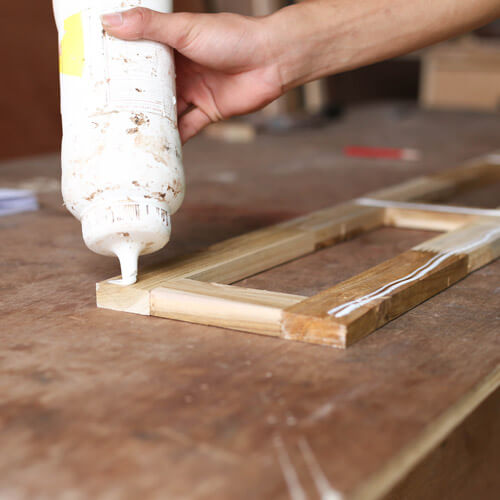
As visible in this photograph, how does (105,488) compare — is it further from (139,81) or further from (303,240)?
(303,240)

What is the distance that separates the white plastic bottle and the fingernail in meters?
→ 0.01

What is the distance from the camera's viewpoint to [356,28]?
3.88 ft

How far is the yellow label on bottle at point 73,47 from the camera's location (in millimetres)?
921

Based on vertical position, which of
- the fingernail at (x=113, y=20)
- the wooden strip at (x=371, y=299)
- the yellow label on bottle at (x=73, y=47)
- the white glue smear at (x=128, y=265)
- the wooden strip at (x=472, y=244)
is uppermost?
the fingernail at (x=113, y=20)

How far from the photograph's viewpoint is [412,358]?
79 centimetres

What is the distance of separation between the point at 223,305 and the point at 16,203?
0.94m

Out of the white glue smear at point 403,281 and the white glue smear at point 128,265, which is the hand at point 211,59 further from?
the white glue smear at point 403,281

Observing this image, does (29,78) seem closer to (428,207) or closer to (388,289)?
(428,207)

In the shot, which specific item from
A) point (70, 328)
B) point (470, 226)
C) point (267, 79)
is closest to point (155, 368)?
point (70, 328)

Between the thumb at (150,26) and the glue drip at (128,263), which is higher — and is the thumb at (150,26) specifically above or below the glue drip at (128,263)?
above

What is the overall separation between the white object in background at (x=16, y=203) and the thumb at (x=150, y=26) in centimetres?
79

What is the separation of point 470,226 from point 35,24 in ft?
8.21

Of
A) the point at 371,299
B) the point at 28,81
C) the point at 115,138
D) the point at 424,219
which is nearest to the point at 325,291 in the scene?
the point at 371,299

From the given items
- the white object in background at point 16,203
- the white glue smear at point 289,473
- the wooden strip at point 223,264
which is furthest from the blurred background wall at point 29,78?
the white glue smear at point 289,473
